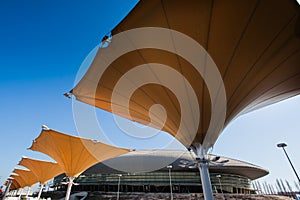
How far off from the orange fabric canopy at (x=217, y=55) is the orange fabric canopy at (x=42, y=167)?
23584 millimetres

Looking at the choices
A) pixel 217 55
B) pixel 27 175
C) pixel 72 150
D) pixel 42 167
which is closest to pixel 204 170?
pixel 217 55

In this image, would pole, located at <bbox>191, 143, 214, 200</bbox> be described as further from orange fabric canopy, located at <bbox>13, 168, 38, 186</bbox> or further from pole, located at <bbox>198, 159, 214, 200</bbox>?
orange fabric canopy, located at <bbox>13, 168, 38, 186</bbox>

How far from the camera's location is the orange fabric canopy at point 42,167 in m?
24.6

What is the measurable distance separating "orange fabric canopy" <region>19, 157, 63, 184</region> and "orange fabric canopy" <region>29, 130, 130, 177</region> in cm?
1125

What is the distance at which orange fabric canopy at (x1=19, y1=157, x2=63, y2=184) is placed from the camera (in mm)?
24619

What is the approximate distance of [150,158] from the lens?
3872 cm

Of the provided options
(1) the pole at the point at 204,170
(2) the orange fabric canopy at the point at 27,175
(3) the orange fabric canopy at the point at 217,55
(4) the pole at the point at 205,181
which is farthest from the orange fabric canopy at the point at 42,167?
(4) the pole at the point at 205,181

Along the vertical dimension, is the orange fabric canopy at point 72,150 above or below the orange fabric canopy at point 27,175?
below

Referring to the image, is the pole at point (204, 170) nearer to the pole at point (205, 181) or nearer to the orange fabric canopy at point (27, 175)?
the pole at point (205, 181)

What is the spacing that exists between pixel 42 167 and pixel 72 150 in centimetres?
1599

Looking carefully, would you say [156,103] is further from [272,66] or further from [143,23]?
[272,66]

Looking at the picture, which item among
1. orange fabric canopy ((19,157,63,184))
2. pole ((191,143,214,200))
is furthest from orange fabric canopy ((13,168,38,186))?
pole ((191,143,214,200))

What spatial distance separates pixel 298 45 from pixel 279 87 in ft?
6.62

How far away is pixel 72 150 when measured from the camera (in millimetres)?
14328
